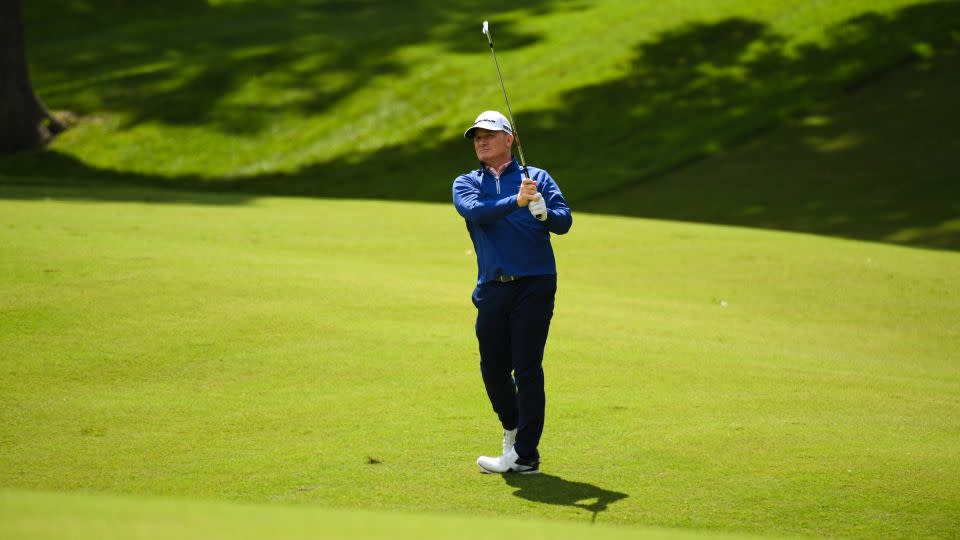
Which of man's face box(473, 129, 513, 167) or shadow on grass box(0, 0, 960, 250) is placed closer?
man's face box(473, 129, 513, 167)

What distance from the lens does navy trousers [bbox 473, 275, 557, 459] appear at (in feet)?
26.4

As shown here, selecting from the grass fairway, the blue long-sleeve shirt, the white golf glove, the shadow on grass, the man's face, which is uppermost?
the man's face

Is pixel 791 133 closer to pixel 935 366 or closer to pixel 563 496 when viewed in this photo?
pixel 935 366

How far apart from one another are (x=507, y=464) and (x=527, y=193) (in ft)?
5.80

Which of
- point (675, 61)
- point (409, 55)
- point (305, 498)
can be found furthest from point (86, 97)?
point (305, 498)

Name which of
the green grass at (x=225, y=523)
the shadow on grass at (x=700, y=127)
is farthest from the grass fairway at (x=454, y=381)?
the shadow on grass at (x=700, y=127)

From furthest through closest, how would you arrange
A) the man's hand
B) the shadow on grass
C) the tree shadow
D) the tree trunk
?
the tree shadow
the tree trunk
the shadow on grass
the man's hand

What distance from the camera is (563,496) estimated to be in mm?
7461

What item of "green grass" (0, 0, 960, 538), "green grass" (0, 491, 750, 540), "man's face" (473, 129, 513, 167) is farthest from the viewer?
"man's face" (473, 129, 513, 167)

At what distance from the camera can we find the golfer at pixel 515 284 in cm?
802

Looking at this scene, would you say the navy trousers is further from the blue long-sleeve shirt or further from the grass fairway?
the grass fairway

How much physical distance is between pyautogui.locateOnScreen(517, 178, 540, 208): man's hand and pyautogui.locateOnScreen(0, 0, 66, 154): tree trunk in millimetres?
34862

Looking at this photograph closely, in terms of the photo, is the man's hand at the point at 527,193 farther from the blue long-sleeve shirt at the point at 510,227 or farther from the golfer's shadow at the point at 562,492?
the golfer's shadow at the point at 562,492

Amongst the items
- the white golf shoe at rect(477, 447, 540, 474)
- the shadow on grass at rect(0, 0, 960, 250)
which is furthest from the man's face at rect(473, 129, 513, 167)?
the shadow on grass at rect(0, 0, 960, 250)
